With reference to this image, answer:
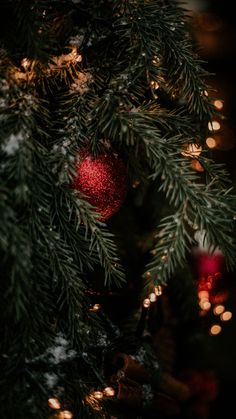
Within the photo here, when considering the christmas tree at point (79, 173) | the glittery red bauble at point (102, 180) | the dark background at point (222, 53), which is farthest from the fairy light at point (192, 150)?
the dark background at point (222, 53)

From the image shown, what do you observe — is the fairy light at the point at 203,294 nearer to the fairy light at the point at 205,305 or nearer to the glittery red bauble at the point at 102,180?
the fairy light at the point at 205,305

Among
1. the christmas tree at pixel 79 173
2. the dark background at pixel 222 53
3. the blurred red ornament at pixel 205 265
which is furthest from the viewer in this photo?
the blurred red ornament at pixel 205 265

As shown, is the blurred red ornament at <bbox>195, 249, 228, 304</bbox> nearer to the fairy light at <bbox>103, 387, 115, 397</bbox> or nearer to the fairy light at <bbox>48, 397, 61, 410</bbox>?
the fairy light at <bbox>103, 387, 115, 397</bbox>

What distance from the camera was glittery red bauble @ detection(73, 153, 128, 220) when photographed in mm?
666

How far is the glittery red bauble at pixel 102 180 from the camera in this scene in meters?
0.67

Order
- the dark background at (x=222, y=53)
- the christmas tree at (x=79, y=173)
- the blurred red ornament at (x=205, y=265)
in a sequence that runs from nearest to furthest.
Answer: the christmas tree at (x=79, y=173), the dark background at (x=222, y=53), the blurred red ornament at (x=205, y=265)

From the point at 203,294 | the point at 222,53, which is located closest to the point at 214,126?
the point at 222,53

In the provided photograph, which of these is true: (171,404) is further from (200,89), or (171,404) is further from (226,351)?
(226,351)

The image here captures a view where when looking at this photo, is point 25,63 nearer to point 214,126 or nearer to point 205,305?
point 214,126

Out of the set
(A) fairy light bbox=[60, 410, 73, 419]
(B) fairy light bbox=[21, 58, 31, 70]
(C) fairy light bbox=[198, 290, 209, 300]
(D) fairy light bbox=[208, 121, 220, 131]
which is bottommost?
→ (C) fairy light bbox=[198, 290, 209, 300]

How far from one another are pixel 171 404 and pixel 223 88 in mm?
1062

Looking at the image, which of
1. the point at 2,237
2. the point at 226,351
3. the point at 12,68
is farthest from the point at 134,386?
the point at 226,351

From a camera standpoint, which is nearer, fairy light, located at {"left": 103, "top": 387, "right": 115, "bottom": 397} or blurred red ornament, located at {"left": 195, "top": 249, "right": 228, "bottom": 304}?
fairy light, located at {"left": 103, "top": 387, "right": 115, "bottom": 397}

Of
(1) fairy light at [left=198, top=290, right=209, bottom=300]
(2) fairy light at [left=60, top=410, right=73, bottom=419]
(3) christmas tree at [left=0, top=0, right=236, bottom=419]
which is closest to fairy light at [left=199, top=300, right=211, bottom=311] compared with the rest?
(1) fairy light at [left=198, top=290, right=209, bottom=300]
